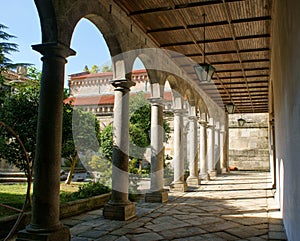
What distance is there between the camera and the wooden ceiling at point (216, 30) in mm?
6121

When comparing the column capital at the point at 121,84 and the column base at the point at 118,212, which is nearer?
the column base at the point at 118,212

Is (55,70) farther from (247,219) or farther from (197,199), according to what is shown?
(197,199)

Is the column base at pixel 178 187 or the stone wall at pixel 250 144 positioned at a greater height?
the stone wall at pixel 250 144

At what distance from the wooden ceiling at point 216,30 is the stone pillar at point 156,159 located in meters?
1.74

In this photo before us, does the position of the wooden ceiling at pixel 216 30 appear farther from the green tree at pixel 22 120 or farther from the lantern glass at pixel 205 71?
the green tree at pixel 22 120

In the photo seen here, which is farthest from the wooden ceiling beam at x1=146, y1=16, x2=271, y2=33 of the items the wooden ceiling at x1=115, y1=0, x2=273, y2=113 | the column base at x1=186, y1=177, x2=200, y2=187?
the column base at x1=186, y1=177, x2=200, y2=187

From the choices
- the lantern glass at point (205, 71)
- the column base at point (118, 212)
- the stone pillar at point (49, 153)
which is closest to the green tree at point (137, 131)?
the column base at point (118, 212)

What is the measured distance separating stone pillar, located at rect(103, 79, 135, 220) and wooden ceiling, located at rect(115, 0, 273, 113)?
163 centimetres

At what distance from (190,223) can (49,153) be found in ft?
10.3

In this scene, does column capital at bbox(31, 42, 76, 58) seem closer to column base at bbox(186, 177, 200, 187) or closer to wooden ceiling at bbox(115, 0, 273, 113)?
wooden ceiling at bbox(115, 0, 273, 113)

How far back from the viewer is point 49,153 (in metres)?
4.12

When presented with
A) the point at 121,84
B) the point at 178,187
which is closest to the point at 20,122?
the point at 121,84

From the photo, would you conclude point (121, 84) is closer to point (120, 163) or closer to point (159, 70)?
point (120, 163)

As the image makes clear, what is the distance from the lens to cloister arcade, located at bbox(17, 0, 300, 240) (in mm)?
3959
